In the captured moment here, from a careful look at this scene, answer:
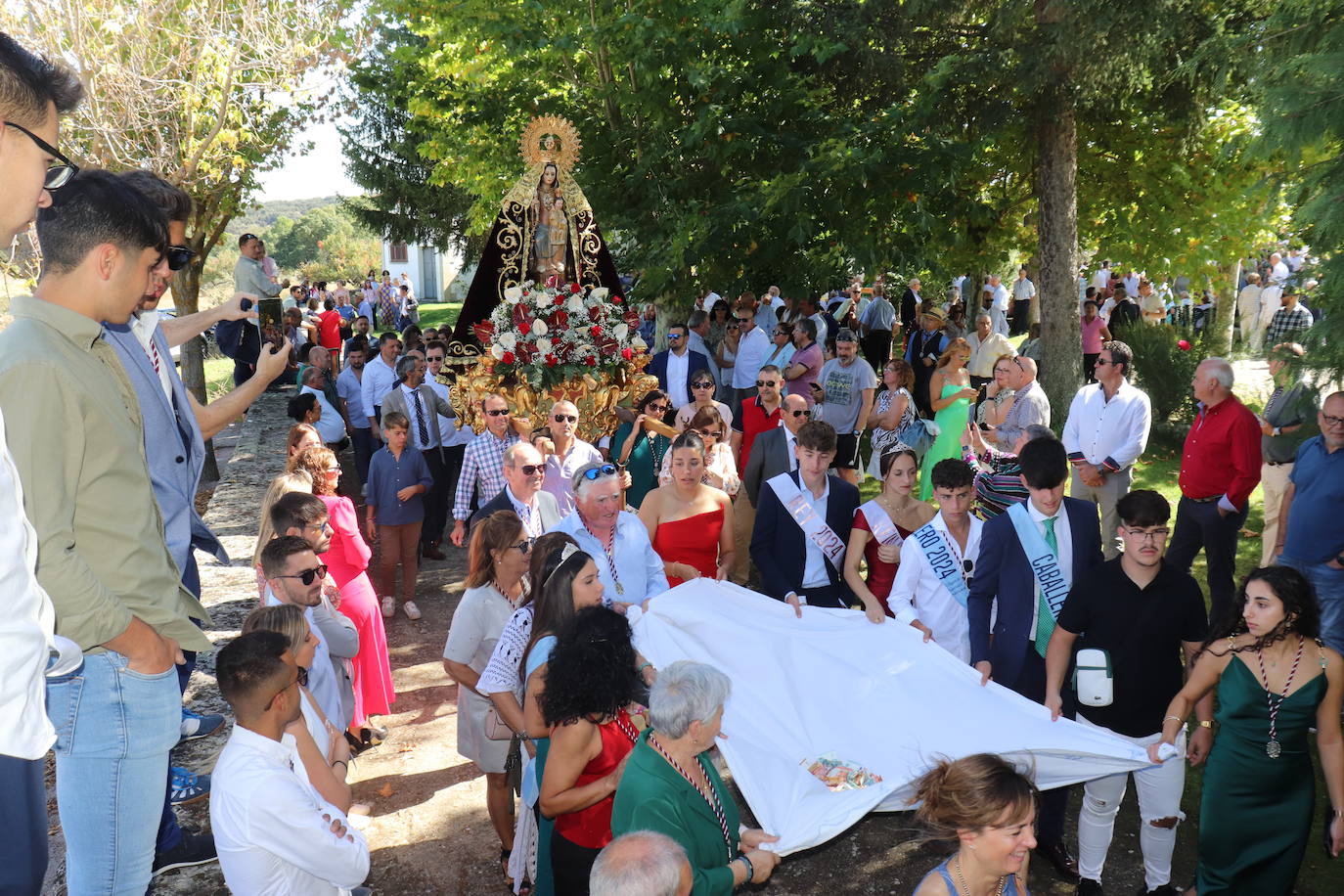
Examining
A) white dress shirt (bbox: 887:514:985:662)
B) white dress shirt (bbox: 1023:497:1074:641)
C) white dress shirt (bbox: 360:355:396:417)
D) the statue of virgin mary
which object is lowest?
white dress shirt (bbox: 887:514:985:662)

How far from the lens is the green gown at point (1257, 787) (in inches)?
180

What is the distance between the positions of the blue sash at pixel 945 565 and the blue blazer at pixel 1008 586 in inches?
8.5

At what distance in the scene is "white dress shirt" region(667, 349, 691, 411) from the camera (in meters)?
12.4

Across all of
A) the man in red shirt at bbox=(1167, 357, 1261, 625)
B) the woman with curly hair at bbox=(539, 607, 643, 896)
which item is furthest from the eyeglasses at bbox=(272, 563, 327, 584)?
the man in red shirt at bbox=(1167, 357, 1261, 625)

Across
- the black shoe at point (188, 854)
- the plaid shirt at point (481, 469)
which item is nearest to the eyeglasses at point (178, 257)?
the black shoe at point (188, 854)

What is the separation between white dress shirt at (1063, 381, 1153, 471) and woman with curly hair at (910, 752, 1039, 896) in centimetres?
652

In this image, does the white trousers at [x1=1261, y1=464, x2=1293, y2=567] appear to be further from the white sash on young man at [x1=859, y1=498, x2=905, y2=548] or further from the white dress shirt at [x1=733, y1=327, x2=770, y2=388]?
the white dress shirt at [x1=733, y1=327, x2=770, y2=388]

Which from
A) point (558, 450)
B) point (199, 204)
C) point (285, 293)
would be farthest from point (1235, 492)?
point (285, 293)

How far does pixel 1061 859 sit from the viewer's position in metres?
5.48

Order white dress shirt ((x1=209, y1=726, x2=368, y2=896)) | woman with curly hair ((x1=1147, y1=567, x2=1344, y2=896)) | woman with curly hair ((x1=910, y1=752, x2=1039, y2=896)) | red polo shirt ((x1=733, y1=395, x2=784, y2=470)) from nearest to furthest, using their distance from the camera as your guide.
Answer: woman with curly hair ((x1=910, y1=752, x2=1039, y2=896)) → white dress shirt ((x1=209, y1=726, x2=368, y2=896)) → woman with curly hair ((x1=1147, y1=567, x2=1344, y2=896)) → red polo shirt ((x1=733, y1=395, x2=784, y2=470))

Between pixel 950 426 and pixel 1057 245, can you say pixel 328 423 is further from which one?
pixel 1057 245

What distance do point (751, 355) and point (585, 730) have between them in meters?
10.4

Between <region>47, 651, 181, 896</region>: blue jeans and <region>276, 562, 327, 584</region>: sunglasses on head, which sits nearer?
<region>47, 651, 181, 896</region>: blue jeans

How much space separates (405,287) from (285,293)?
4.96 metres
